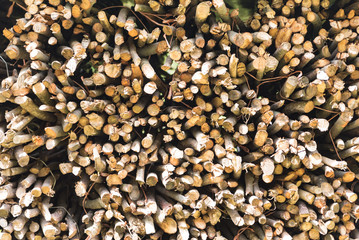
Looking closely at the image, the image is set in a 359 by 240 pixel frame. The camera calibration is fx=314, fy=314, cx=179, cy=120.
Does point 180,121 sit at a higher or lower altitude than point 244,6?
lower

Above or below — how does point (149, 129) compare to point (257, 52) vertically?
below

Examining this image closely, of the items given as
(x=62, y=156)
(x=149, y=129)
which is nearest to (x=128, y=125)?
(x=149, y=129)

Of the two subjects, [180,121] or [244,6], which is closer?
[180,121]

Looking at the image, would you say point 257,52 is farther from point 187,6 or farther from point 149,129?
point 149,129

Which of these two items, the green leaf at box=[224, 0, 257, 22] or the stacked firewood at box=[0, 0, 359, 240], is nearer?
the stacked firewood at box=[0, 0, 359, 240]

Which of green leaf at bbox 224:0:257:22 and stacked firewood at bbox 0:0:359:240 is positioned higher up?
green leaf at bbox 224:0:257:22

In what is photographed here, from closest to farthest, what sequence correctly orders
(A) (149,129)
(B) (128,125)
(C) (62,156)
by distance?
(B) (128,125) < (A) (149,129) < (C) (62,156)

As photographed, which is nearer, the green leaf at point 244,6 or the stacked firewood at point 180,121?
the stacked firewood at point 180,121

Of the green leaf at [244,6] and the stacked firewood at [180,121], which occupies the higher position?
the green leaf at [244,6]
